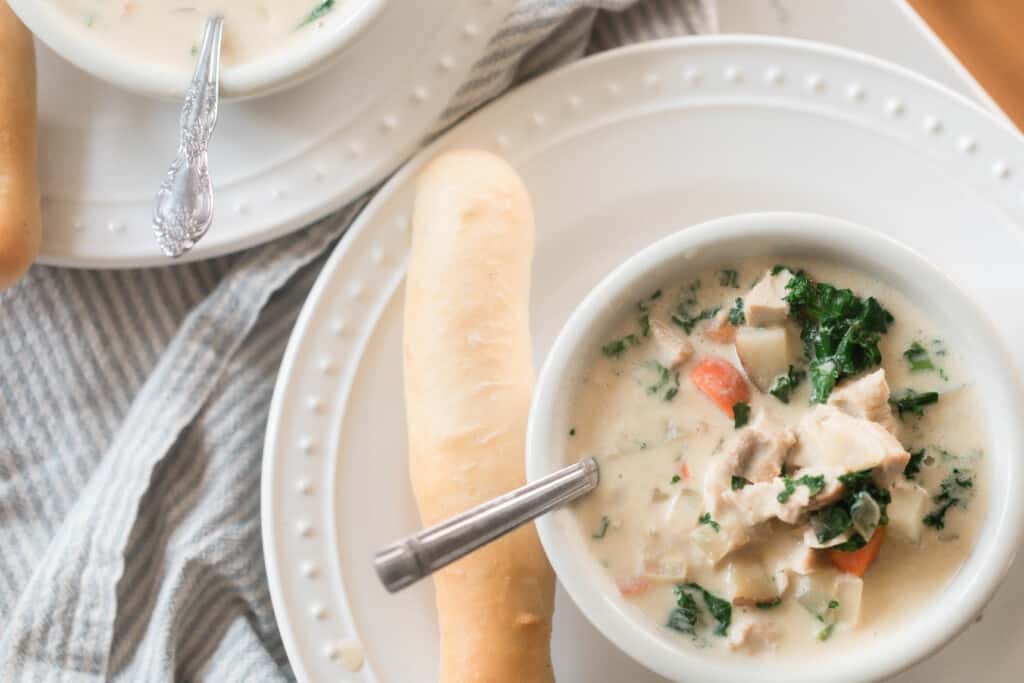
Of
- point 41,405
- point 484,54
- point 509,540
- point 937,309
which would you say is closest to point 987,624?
point 937,309

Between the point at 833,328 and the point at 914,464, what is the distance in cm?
21

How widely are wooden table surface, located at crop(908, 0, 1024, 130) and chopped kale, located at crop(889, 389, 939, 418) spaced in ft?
2.98

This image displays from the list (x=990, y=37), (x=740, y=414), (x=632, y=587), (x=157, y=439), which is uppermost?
(x=990, y=37)

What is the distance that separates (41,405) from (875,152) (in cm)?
150

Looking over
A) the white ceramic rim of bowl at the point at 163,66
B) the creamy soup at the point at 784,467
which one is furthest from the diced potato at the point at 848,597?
the white ceramic rim of bowl at the point at 163,66

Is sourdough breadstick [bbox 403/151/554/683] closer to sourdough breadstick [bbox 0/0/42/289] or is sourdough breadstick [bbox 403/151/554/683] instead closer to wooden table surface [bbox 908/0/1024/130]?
sourdough breadstick [bbox 0/0/42/289]

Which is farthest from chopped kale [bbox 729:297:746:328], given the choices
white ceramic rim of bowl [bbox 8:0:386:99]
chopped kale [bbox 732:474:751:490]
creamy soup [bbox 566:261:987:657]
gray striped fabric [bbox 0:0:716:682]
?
white ceramic rim of bowl [bbox 8:0:386:99]

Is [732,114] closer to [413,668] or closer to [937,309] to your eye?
[937,309]

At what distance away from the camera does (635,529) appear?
157cm

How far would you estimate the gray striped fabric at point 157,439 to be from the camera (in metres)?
1.99

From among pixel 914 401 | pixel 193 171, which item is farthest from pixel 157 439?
pixel 914 401

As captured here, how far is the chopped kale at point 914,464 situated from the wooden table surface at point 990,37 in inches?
38.1

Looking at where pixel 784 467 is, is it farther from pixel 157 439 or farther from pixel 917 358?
pixel 157 439

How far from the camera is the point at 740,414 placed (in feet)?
5.13
